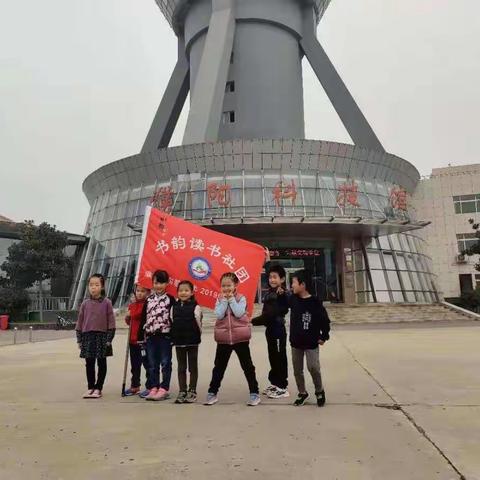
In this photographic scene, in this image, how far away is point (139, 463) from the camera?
3689mm

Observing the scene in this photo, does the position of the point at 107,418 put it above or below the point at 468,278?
below

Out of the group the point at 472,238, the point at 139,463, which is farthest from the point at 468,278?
the point at 139,463

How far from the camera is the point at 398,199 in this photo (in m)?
35.5

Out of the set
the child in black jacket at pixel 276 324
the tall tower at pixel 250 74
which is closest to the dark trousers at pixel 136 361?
the child in black jacket at pixel 276 324

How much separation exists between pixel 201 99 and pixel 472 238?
98.5 ft

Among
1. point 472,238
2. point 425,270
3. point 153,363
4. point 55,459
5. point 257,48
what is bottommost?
point 55,459

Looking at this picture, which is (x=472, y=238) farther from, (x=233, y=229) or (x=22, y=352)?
(x=22, y=352)

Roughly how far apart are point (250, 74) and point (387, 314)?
22.3 m

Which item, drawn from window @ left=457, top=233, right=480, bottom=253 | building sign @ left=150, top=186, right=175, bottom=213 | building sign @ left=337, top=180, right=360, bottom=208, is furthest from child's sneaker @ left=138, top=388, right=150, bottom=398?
window @ left=457, top=233, right=480, bottom=253

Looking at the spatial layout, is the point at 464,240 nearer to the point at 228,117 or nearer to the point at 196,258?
the point at 228,117

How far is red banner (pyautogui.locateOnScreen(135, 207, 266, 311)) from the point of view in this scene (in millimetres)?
6633

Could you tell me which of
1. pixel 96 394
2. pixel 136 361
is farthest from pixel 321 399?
pixel 96 394

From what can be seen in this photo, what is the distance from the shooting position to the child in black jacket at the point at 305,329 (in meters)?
5.95

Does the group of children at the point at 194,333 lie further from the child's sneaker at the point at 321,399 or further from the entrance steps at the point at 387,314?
the entrance steps at the point at 387,314
